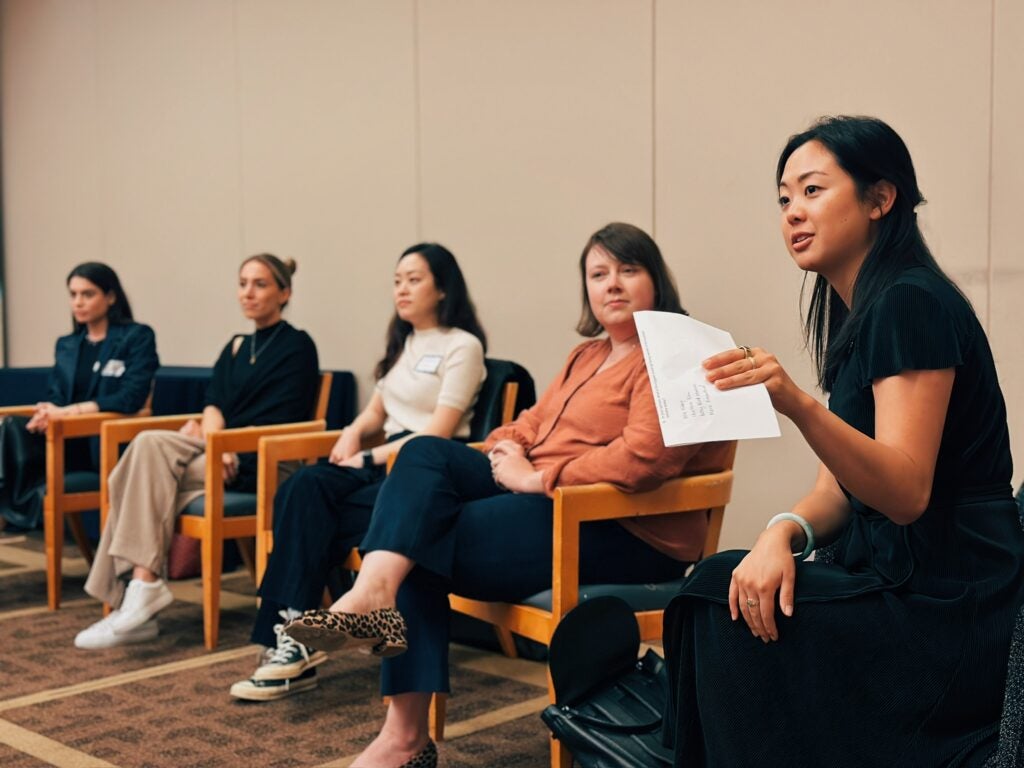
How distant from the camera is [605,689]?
7.16ft

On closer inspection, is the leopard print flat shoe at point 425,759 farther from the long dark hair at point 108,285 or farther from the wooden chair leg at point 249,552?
the long dark hair at point 108,285

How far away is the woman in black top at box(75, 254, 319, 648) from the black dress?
8.05ft

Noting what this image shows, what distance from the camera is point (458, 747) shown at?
8.84 feet

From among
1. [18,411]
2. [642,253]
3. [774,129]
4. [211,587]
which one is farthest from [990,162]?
[18,411]

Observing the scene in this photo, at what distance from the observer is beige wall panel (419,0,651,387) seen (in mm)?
3900

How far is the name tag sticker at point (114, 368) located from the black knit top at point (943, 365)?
338 centimetres

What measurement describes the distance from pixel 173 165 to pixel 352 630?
4.11 m

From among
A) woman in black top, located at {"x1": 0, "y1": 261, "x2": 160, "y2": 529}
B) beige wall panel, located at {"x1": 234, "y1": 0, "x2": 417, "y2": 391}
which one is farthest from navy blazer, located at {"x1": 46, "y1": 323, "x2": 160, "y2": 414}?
beige wall panel, located at {"x1": 234, "y1": 0, "x2": 417, "y2": 391}

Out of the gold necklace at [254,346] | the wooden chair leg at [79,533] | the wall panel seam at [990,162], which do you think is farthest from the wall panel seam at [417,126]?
the wall panel seam at [990,162]

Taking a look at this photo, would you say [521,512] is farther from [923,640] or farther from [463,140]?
[463,140]

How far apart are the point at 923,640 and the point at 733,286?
2.20 m

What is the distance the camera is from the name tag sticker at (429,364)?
346cm

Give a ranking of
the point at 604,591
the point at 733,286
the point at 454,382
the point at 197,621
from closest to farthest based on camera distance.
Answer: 1. the point at 604,591
2. the point at 454,382
3. the point at 733,286
4. the point at 197,621

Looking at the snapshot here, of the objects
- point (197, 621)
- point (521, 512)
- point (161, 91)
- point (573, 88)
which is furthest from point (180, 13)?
point (521, 512)
